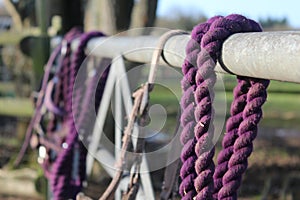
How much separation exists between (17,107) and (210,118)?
313 centimetres

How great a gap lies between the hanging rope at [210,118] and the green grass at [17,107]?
2.90m

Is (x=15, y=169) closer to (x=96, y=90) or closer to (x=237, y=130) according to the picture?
(x=96, y=90)

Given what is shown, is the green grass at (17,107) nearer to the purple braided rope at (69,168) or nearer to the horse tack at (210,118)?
the purple braided rope at (69,168)

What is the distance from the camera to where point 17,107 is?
397 cm

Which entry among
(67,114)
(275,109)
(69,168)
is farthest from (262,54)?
(275,109)

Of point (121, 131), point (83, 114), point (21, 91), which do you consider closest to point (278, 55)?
point (121, 131)

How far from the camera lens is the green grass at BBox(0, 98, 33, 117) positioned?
12.8 ft

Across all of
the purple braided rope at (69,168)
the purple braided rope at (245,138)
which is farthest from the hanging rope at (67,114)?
the purple braided rope at (245,138)

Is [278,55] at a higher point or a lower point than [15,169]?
higher

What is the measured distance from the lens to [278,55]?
33.8 inches

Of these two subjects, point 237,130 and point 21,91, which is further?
point 21,91

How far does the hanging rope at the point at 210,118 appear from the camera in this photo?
989 millimetres

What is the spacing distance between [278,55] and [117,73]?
3.35 feet

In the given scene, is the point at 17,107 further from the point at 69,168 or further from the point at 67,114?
the point at 69,168
